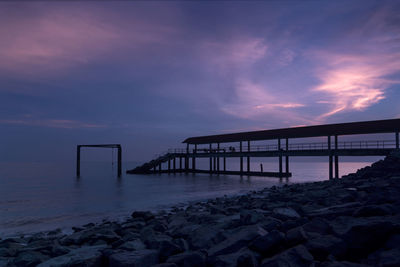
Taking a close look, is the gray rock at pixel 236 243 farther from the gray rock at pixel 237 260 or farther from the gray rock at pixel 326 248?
the gray rock at pixel 326 248

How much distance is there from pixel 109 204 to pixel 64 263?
13.9 metres

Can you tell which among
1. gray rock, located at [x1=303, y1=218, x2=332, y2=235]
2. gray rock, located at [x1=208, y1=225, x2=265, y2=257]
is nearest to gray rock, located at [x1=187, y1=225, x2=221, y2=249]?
gray rock, located at [x1=208, y1=225, x2=265, y2=257]

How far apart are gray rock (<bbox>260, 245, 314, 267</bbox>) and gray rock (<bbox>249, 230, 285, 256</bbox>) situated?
439 millimetres

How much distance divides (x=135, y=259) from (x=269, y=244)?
208 cm

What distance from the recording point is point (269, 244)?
4.36 metres

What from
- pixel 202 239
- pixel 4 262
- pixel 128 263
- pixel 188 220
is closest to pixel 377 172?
pixel 188 220

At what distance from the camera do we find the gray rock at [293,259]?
12.2ft

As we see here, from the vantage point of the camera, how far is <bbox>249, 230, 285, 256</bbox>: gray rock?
4.36 meters

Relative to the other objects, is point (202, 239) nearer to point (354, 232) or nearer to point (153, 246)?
point (153, 246)

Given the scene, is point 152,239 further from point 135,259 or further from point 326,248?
point 326,248

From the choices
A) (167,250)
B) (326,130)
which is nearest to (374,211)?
(167,250)

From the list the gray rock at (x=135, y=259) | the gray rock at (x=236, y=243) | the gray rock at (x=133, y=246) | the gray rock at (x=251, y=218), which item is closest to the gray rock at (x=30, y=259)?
the gray rock at (x=133, y=246)

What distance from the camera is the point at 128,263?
4.64 m

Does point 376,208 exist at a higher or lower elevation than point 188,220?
higher
